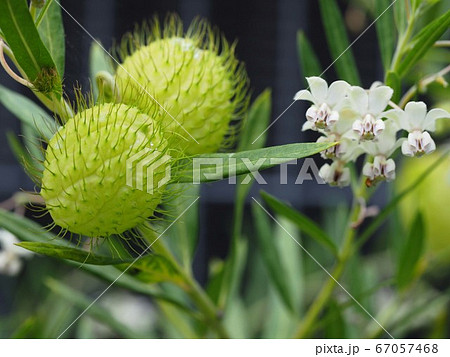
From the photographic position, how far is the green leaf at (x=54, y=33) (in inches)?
19.5

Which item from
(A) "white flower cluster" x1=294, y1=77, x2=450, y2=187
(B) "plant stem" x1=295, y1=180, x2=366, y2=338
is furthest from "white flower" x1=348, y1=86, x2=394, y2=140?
(B) "plant stem" x1=295, y1=180, x2=366, y2=338

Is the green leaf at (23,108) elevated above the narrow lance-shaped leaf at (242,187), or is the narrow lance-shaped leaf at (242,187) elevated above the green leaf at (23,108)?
the green leaf at (23,108)

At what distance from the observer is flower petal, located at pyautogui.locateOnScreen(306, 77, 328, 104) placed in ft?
1.55

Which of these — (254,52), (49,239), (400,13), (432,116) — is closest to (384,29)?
(400,13)

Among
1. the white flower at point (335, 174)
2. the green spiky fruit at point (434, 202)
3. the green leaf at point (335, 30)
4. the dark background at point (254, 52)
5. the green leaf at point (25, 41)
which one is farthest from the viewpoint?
the dark background at point (254, 52)

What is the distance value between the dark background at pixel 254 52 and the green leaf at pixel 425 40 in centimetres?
120

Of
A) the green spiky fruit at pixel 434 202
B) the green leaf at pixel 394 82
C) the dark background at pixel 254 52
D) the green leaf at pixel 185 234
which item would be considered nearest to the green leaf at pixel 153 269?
the green leaf at pixel 185 234

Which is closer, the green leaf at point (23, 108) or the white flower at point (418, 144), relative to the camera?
the white flower at point (418, 144)

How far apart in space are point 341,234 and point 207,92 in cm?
44

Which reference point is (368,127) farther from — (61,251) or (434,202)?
(434,202)

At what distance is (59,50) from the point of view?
0.50 m

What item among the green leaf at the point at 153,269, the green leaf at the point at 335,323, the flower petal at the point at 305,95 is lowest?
the green leaf at the point at 335,323

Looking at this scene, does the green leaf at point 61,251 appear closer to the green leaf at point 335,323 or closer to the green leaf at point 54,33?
the green leaf at point 54,33

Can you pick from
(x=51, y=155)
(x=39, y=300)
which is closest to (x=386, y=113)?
(x=51, y=155)
